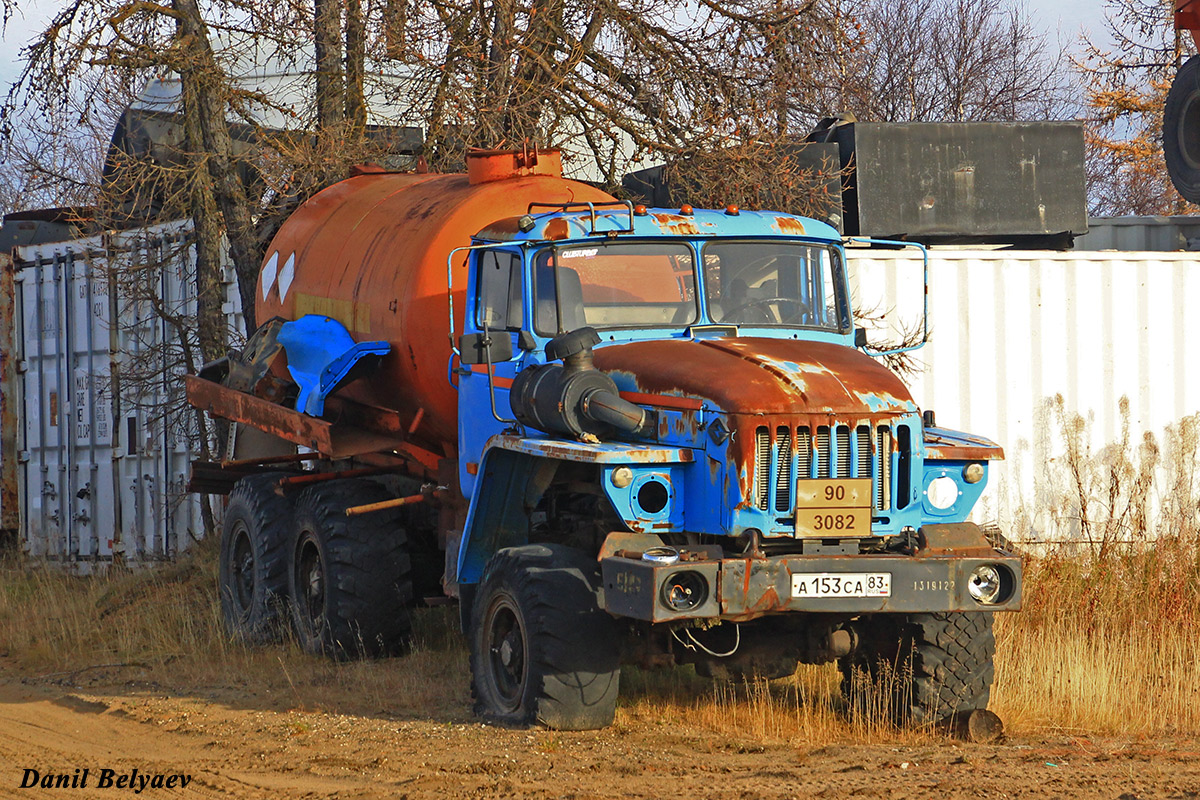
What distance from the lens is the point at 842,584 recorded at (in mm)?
6480

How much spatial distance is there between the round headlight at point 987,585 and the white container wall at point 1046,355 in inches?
183

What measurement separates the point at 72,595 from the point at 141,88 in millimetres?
4497

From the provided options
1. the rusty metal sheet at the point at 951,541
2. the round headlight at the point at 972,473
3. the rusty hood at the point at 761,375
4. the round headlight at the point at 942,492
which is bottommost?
the rusty metal sheet at the point at 951,541

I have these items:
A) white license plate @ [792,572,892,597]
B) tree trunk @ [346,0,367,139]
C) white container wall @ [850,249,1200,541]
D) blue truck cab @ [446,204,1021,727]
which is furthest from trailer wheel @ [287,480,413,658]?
tree trunk @ [346,0,367,139]

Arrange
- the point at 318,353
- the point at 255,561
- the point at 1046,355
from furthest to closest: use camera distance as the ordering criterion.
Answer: the point at 1046,355 < the point at 255,561 < the point at 318,353

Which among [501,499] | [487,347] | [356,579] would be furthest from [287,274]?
[501,499]

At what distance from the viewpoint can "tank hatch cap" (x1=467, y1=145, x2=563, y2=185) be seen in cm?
947

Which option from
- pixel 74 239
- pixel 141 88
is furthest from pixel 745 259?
pixel 74 239

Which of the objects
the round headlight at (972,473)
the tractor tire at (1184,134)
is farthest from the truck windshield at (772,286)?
the tractor tire at (1184,134)

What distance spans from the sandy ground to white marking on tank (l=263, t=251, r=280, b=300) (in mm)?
4158

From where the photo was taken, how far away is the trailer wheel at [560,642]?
6777 mm

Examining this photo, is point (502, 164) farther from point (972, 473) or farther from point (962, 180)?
point (962, 180)

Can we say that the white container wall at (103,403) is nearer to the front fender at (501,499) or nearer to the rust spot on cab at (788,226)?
the front fender at (501,499)

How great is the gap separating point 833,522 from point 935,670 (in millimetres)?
1008
